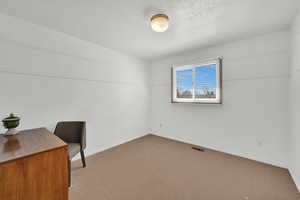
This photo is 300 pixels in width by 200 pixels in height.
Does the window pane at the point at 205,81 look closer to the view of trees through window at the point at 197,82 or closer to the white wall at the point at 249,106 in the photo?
the view of trees through window at the point at 197,82

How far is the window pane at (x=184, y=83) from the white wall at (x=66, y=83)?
1.21 meters

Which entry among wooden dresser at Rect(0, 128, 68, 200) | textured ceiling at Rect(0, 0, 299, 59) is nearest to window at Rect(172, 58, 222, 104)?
textured ceiling at Rect(0, 0, 299, 59)

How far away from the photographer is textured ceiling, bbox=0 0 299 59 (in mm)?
1545

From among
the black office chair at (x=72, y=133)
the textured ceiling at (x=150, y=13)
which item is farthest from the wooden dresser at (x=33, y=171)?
the textured ceiling at (x=150, y=13)

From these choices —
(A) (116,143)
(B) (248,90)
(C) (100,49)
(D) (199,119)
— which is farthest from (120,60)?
(B) (248,90)

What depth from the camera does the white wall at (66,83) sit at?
5.96 feet

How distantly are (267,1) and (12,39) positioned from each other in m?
3.48

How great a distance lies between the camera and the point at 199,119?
121 inches

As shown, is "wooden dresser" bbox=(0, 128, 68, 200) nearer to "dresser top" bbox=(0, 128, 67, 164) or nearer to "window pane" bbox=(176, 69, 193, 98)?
"dresser top" bbox=(0, 128, 67, 164)

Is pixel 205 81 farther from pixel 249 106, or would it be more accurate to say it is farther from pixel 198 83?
pixel 249 106

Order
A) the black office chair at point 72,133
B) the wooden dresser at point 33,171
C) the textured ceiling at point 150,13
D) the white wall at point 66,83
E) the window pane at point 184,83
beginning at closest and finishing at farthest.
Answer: the wooden dresser at point 33,171, the textured ceiling at point 150,13, the white wall at point 66,83, the black office chair at point 72,133, the window pane at point 184,83

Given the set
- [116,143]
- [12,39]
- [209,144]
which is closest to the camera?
[12,39]

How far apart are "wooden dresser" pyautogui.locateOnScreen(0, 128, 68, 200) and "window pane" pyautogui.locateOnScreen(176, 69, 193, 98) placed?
2883 mm

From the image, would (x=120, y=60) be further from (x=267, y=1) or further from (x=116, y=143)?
(x=267, y=1)
